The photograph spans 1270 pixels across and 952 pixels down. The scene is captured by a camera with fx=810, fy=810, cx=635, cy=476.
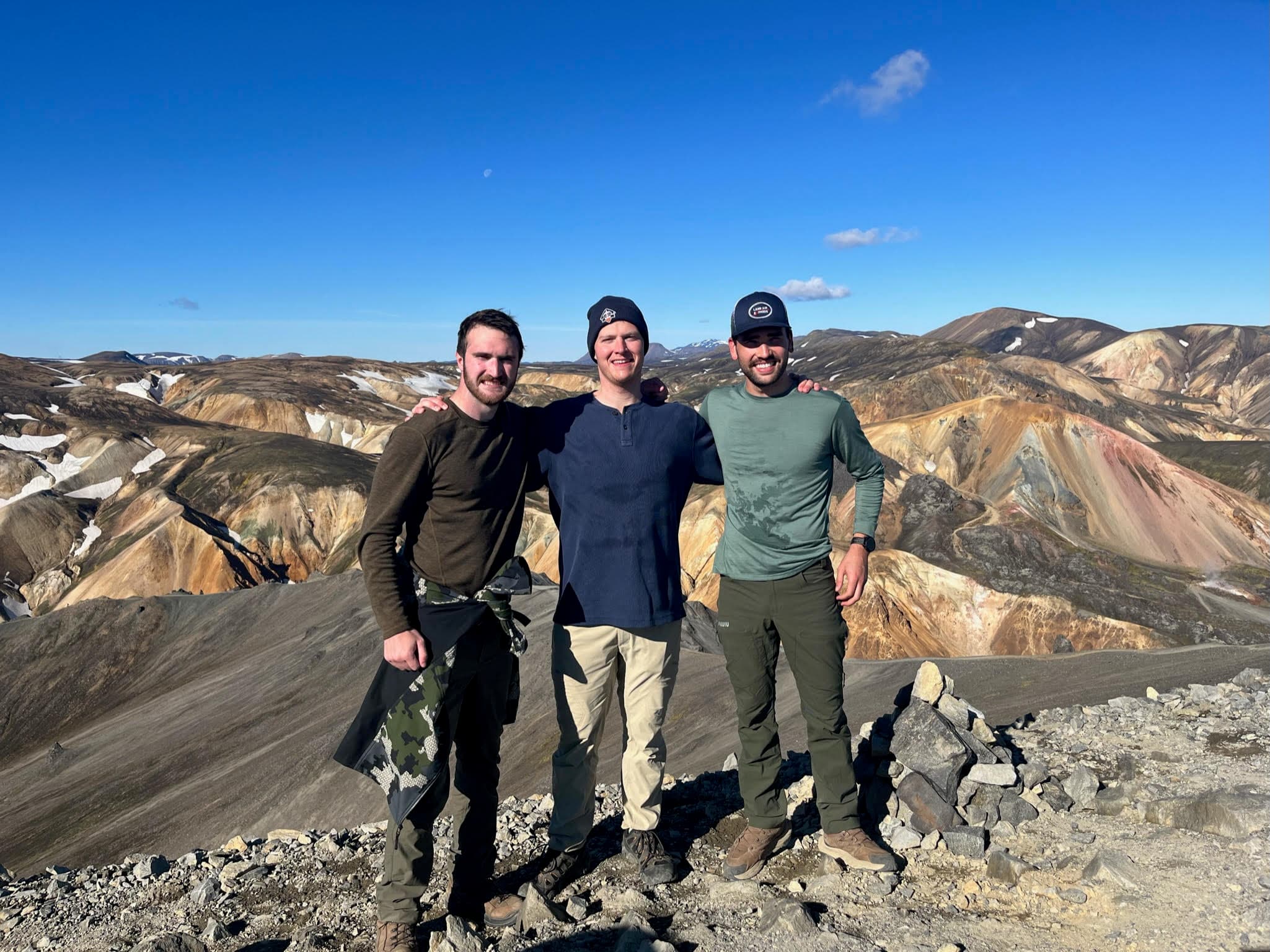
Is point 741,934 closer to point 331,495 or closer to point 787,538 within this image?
point 787,538

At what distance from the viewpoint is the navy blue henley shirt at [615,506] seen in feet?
13.1

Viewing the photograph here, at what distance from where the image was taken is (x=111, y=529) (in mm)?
46750

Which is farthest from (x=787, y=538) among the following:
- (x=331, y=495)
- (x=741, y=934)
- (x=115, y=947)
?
(x=331, y=495)

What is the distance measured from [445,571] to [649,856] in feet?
6.28

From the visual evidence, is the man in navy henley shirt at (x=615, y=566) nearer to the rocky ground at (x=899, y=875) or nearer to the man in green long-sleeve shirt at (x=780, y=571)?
the man in green long-sleeve shirt at (x=780, y=571)

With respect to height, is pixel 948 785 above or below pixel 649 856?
above

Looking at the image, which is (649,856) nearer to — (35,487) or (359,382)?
(35,487)

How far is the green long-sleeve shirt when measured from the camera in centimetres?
408

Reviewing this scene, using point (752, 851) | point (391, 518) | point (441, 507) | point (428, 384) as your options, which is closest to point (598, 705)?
point (752, 851)

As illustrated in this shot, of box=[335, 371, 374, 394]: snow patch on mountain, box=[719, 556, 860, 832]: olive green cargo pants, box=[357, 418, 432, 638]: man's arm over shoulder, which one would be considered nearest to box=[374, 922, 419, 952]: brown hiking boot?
box=[357, 418, 432, 638]: man's arm over shoulder

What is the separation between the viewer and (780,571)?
4.11 m

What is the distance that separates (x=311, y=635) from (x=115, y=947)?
19.1 meters

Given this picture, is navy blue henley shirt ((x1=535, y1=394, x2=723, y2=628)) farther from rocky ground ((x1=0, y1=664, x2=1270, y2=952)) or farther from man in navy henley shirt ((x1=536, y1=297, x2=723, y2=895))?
rocky ground ((x1=0, y1=664, x2=1270, y2=952))

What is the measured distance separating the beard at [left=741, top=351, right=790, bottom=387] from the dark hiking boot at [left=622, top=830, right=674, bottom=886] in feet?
7.94
